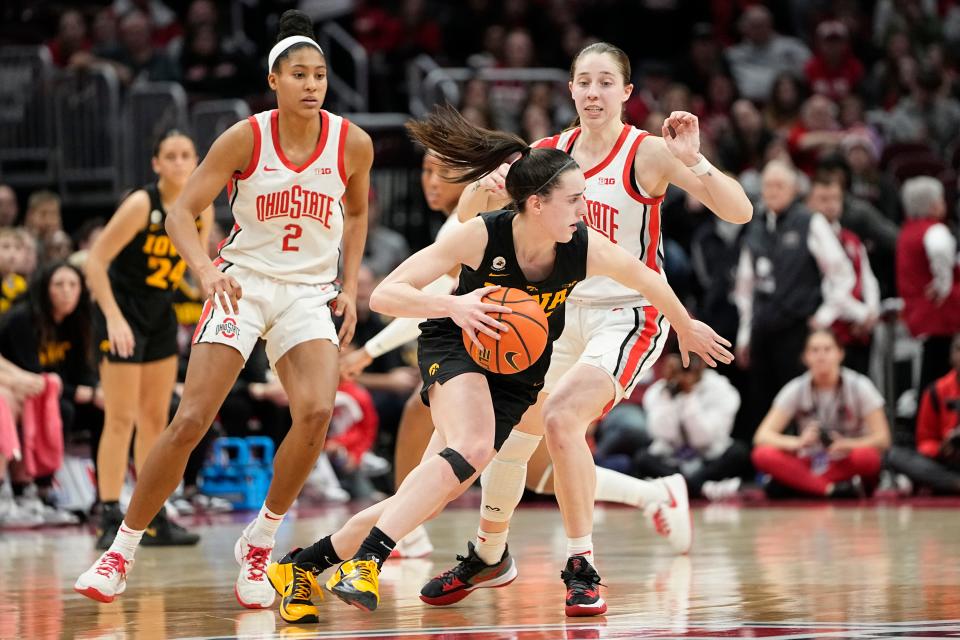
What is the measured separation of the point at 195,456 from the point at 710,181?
229 inches

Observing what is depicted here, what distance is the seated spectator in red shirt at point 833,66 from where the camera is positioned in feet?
52.1

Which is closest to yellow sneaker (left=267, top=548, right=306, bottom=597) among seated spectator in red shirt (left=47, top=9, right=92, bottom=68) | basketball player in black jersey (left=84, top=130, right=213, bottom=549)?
basketball player in black jersey (left=84, top=130, right=213, bottom=549)

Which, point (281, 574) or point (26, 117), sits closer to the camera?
point (281, 574)

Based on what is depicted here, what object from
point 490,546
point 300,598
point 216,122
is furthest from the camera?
point 216,122

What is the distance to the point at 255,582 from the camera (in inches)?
223

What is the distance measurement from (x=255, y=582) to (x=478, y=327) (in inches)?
55.1

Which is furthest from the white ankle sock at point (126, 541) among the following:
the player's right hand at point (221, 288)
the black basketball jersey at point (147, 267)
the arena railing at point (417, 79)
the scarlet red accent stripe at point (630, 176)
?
the arena railing at point (417, 79)

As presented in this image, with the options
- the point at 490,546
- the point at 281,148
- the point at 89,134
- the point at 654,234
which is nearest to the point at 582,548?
the point at 490,546

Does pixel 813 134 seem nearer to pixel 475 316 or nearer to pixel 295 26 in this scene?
pixel 295 26

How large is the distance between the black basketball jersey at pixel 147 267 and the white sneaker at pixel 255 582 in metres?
2.81

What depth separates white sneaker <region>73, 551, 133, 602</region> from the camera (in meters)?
5.62

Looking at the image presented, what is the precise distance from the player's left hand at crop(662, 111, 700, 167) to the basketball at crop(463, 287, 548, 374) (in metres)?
0.94

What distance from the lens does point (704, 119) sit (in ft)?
50.2

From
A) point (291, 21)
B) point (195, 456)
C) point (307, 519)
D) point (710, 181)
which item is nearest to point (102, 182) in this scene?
point (195, 456)
